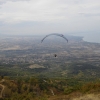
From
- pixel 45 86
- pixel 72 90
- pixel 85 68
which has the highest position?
pixel 72 90

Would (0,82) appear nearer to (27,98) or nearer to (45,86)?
(45,86)

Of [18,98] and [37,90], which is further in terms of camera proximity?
[37,90]

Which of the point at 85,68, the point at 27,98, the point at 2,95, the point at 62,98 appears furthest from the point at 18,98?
the point at 85,68

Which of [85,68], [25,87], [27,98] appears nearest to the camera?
[27,98]

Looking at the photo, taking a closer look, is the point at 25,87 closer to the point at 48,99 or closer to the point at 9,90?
the point at 9,90

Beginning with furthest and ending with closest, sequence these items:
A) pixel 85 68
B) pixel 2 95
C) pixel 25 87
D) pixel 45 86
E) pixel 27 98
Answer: pixel 85 68
pixel 45 86
pixel 25 87
pixel 2 95
pixel 27 98

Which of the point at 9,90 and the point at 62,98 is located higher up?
the point at 62,98

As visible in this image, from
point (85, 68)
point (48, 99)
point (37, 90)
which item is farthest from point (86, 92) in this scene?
point (85, 68)

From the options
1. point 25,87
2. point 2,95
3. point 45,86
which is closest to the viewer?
point 2,95

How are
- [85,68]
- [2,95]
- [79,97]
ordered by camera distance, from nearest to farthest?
[79,97] < [2,95] < [85,68]
